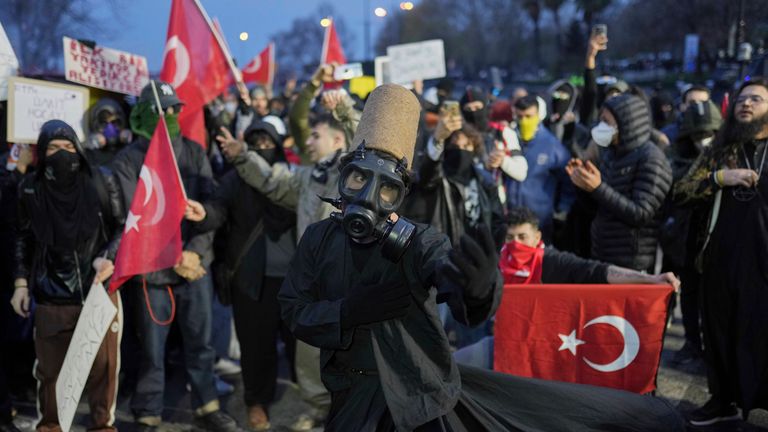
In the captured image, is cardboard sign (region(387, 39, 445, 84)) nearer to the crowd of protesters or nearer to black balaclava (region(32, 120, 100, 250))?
the crowd of protesters

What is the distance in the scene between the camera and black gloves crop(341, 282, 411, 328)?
2.88 m

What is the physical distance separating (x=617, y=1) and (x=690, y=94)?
174 ft

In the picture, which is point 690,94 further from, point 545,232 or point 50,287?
point 50,287

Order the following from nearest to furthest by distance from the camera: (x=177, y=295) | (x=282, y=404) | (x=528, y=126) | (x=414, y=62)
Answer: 1. (x=177, y=295)
2. (x=282, y=404)
3. (x=528, y=126)
4. (x=414, y=62)

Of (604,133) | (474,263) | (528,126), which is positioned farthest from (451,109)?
(474,263)

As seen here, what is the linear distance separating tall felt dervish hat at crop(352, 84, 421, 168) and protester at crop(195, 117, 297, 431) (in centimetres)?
251

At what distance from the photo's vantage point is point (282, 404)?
590 cm

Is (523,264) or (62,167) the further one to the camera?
(523,264)

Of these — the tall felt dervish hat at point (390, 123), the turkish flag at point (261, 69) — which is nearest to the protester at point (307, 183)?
the tall felt dervish hat at point (390, 123)

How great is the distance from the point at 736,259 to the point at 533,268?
1248 millimetres

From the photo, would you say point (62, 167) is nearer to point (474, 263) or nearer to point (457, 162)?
point (457, 162)

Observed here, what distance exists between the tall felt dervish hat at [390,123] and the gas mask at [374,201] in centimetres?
5

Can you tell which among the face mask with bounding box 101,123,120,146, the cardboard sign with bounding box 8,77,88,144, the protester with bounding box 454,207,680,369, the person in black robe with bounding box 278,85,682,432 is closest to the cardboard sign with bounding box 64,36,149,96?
the face mask with bounding box 101,123,120,146

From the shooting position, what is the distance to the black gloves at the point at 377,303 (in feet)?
9.45
